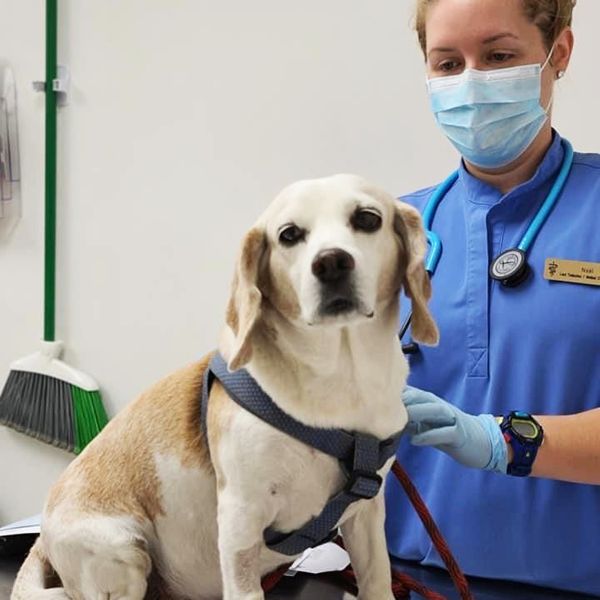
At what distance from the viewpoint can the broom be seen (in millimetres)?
1938

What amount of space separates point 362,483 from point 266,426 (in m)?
0.12

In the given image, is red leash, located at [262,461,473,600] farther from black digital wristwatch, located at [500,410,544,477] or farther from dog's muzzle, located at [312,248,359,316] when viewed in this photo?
dog's muzzle, located at [312,248,359,316]

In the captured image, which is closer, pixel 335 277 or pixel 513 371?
pixel 335 277

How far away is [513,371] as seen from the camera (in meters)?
0.99

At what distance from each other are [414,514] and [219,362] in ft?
1.34

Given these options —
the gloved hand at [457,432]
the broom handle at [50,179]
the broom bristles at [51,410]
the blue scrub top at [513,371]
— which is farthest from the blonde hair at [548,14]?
the broom bristles at [51,410]

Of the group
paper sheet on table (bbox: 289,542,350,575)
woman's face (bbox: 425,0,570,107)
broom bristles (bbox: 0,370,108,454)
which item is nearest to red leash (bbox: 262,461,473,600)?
paper sheet on table (bbox: 289,542,350,575)

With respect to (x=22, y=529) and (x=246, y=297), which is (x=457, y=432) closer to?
(x=246, y=297)

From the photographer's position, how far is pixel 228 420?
0.78 meters

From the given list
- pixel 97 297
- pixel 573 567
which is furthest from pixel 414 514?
pixel 97 297

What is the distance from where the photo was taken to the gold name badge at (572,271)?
3.12 feet

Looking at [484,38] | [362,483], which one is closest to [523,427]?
[362,483]

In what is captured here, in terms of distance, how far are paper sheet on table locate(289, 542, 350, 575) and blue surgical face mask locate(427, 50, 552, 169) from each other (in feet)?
2.00

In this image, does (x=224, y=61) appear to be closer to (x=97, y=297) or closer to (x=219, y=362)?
(x=97, y=297)
